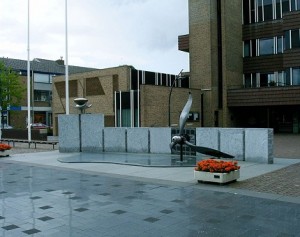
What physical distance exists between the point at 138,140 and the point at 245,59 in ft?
87.6

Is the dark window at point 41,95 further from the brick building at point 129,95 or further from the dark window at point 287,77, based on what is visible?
the dark window at point 287,77

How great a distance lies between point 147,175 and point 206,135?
622cm

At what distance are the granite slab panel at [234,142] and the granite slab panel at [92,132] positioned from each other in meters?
8.47

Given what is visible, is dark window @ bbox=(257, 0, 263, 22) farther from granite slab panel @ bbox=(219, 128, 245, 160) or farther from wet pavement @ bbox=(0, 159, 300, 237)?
wet pavement @ bbox=(0, 159, 300, 237)

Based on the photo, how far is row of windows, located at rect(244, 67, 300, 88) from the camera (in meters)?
38.2

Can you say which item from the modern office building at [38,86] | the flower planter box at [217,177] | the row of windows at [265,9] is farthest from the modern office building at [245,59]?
the modern office building at [38,86]

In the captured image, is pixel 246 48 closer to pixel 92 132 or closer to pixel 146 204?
pixel 92 132

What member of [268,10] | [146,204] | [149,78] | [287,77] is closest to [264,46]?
[268,10]

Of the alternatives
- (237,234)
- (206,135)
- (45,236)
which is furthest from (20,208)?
(206,135)

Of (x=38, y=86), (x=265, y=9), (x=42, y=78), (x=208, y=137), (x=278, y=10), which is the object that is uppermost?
(x=265, y=9)

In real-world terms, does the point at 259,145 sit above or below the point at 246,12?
below

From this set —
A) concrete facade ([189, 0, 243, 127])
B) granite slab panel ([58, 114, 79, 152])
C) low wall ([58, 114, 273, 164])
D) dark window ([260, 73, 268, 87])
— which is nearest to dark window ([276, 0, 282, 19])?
concrete facade ([189, 0, 243, 127])

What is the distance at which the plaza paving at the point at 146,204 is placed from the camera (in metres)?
7.27

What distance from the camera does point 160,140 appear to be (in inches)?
840
